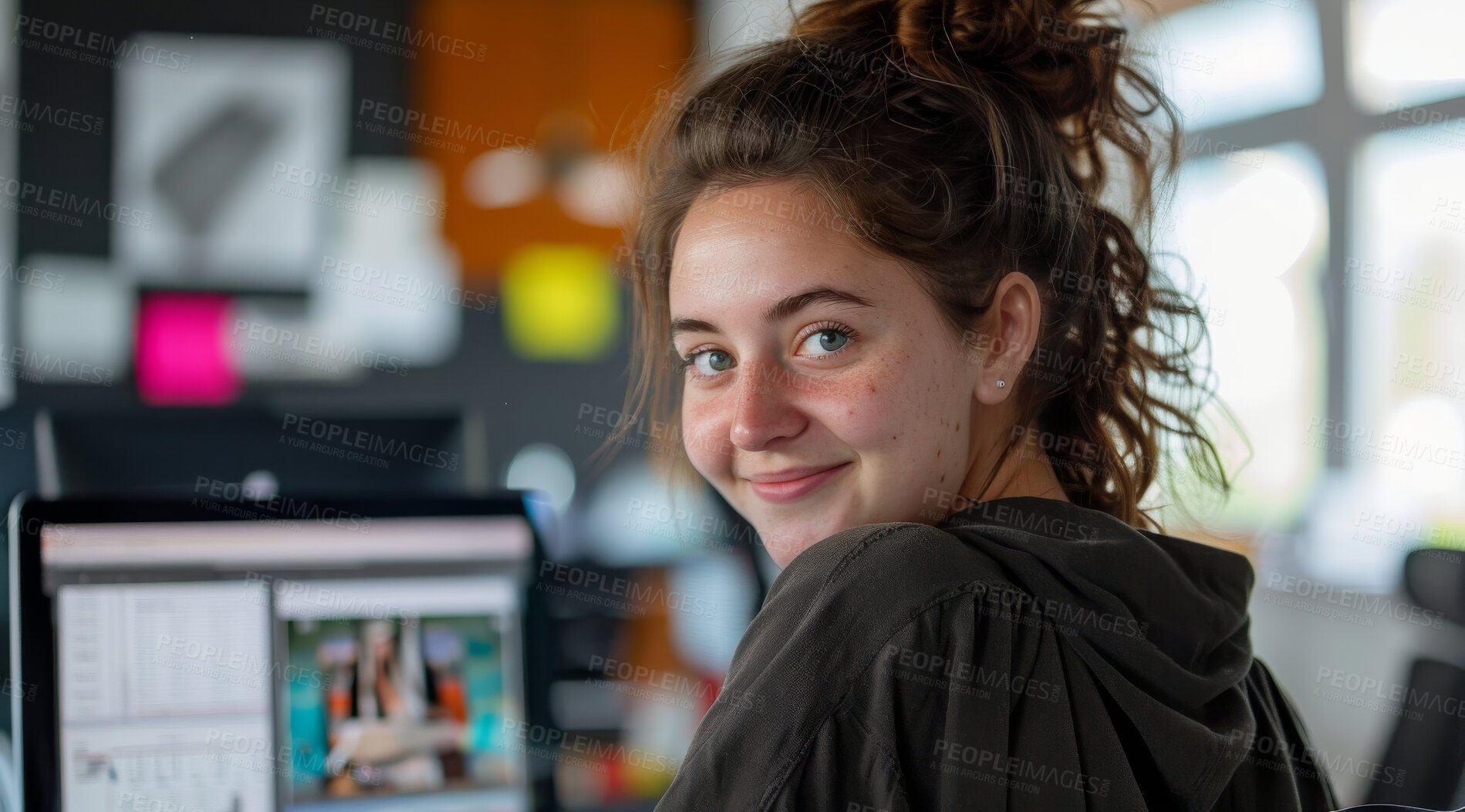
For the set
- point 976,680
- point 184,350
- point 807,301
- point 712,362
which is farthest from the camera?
point 184,350

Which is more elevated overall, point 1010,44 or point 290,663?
point 1010,44

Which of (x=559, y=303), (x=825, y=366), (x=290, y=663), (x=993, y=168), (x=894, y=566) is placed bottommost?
(x=290, y=663)

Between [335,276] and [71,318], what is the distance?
1.03 metres

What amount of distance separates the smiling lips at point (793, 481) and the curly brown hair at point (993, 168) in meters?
0.13

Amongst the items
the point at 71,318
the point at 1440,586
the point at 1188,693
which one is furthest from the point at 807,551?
the point at 71,318

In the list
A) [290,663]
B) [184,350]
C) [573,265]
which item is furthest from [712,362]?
[184,350]

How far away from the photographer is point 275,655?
98 cm

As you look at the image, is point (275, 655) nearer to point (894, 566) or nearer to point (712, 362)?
point (712, 362)

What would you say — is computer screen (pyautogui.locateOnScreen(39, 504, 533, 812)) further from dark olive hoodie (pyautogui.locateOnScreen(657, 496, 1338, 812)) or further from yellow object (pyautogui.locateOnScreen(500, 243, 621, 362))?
yellow object (pyautogui.locateOnScreen(500, 243, 621, 362))

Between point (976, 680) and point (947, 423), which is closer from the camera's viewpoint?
point (976, 680)

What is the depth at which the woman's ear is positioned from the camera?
90cm

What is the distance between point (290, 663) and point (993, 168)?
716 millimetres

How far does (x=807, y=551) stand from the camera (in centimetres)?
73

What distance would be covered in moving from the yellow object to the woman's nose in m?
4.21
